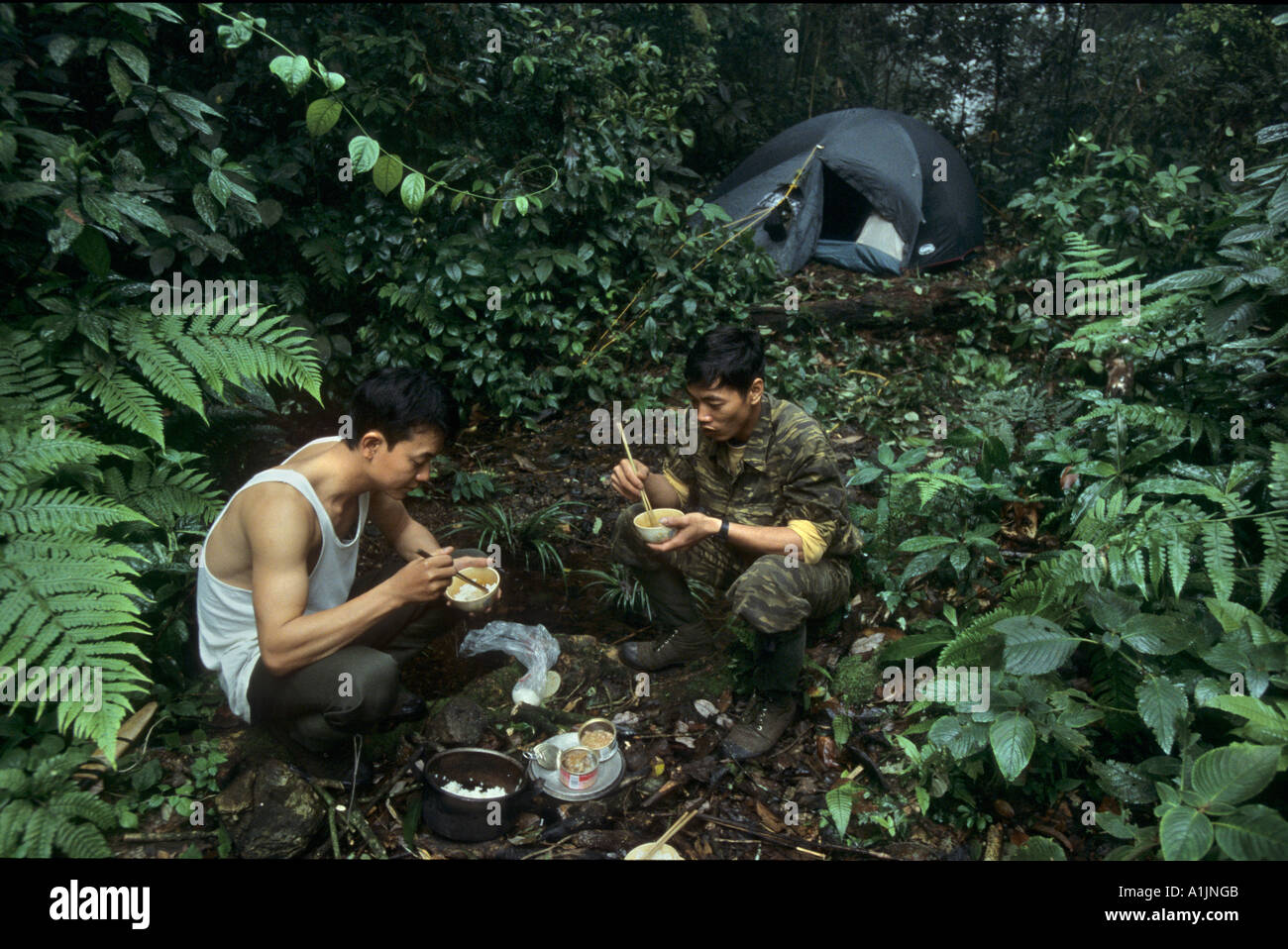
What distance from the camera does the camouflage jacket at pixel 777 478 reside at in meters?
3.20

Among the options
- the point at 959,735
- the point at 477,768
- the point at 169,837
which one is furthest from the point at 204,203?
the point at 959,735

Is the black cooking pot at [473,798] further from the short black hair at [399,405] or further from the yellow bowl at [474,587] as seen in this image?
the short black hair at [399,405]

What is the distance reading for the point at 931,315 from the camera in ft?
21.5

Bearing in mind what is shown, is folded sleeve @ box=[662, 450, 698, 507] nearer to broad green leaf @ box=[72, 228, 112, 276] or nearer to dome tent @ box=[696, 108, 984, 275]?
broad green leaf @ box=[72, 228, 112, 276]

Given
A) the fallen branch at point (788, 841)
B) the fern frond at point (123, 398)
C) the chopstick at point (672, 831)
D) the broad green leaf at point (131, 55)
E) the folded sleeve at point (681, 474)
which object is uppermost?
the broad green leaf at point (131, 55)

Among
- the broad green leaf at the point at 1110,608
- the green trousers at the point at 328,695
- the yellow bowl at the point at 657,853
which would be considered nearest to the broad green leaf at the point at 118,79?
the green trousers at the point at 328,695

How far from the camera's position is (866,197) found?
296 inches

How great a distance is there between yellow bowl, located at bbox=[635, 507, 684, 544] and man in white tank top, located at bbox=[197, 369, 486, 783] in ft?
2.46

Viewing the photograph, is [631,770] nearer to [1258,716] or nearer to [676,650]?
[676,650]

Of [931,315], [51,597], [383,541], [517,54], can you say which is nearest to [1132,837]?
[51,597]

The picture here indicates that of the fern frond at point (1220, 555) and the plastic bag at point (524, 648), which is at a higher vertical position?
the fern frond at point (1220, 555)

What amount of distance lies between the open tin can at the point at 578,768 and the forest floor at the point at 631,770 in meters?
0.09

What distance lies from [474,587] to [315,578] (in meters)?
0.58
